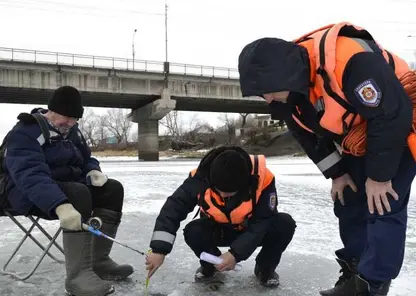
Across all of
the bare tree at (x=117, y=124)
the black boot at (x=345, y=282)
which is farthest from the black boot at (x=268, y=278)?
the bare tree at (x=117, y=124)

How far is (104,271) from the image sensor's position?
2.41m

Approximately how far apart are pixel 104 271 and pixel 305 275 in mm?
1236

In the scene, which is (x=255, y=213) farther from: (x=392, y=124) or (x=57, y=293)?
(x=57, y=293)

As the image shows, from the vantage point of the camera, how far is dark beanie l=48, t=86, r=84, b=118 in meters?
2.24

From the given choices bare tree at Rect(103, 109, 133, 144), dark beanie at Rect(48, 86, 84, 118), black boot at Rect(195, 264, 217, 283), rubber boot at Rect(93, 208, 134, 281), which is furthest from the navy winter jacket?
bare tree at Rect(103, 109, 133, 144)

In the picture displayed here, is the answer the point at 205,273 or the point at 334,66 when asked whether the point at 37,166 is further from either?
the point at 334,66

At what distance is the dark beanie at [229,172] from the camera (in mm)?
2096

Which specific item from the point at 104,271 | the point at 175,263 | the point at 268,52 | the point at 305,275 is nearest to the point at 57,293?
the point at 104,271

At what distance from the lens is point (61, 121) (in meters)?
2.28

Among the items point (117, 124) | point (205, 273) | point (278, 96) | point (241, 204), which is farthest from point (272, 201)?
point (117, 124)

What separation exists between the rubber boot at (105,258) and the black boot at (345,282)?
116cm

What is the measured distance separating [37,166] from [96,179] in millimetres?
465

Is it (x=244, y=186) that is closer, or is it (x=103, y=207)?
(x=244, y=186)

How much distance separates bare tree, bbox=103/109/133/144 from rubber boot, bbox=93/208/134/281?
252 feet
